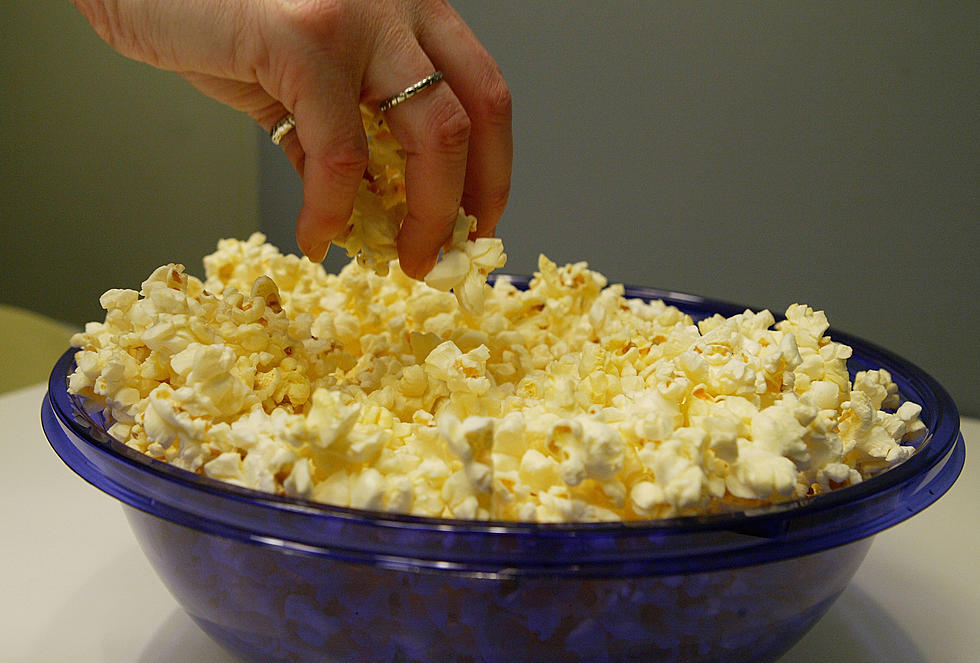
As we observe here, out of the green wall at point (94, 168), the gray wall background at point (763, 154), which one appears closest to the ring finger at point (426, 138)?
the gray wall background at point (763, 154)

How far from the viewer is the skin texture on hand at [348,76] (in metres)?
0.63

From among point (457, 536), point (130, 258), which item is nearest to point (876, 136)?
point (457, 536)

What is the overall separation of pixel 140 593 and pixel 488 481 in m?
0.43

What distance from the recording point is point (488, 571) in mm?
442

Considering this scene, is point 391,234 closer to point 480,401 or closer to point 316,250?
point 316,250

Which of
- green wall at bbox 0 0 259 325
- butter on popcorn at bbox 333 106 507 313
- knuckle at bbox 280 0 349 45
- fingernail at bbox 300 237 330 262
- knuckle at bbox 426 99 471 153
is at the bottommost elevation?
green wall at bbox 0 0 259 325

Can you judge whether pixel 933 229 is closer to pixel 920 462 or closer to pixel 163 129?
pixel 920 462

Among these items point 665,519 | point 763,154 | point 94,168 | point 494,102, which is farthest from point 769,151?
point 94,168

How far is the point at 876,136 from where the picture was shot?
1.25 metres

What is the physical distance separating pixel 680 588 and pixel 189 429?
1.02ft

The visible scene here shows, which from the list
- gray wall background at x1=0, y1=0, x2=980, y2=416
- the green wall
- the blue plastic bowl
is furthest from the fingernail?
the green wall

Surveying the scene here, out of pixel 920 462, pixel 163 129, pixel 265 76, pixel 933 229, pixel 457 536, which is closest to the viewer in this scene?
pixel 457 536

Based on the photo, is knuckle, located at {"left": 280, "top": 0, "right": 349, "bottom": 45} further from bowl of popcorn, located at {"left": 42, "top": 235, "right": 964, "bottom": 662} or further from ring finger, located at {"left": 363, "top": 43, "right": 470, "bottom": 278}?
bowl of popcorn, located at {"left": 42, "top": 235, "right": 964, "bottom": 662}

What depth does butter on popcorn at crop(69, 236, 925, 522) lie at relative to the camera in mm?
500
